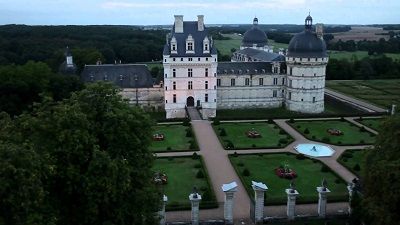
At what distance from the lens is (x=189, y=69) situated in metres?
62.5

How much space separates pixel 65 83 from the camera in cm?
5416

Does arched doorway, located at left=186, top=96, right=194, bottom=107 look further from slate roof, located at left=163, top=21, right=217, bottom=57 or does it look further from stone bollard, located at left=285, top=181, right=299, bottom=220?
stone bollard, located at left=285, top=181, right=299, bottom=220

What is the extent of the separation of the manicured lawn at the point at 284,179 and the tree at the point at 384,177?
7626 mm

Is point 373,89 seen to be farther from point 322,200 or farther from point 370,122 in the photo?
point 322,200

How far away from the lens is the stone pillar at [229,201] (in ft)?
93.3

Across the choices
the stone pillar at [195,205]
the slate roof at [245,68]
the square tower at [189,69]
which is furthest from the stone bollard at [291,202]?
the slate roof at [245,68]

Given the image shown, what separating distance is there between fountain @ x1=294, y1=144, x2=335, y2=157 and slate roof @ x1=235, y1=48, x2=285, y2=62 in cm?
2509

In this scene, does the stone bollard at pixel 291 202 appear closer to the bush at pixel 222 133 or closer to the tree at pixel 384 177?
the tree at pixel 384 177

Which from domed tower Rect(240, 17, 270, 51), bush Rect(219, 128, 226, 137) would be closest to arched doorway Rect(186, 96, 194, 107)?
bush Rect(219, 128, 226, 137)

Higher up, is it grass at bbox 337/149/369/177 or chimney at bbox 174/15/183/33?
chimney at bbox 174/15/183/33

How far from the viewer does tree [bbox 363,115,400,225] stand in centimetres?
2183

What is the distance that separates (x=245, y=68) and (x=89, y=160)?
164 feet

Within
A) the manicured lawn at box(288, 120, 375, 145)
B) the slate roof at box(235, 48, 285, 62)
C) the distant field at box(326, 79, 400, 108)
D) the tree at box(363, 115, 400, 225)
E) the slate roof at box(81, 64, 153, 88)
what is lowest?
the manicured lawn at box(288, 120, 375, 145)

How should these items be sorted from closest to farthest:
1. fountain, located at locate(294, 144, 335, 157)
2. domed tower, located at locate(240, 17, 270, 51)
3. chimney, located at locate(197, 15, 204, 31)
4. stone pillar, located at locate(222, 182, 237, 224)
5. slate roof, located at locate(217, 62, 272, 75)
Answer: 1. stone pillar, located at locate(222, 182, 237, 224)
2. fountain, located at locate(294, 144, 335, 157)
3. chimney, located at locate(197, 15, 204, 31)
4. slate roof, located at locate(217, 62, 272, 75)
5. domed tower, located at locate(240, 17, 270, 51)
